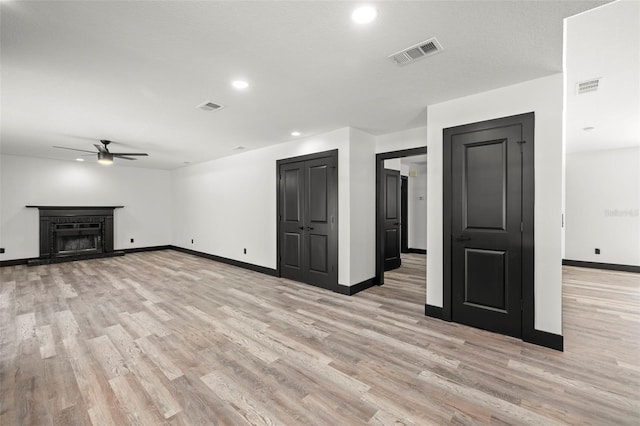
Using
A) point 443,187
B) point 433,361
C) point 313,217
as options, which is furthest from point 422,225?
point 433,361

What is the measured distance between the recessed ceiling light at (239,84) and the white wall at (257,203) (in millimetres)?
1950

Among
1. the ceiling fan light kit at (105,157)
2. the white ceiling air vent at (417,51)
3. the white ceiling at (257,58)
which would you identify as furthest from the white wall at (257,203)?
the ceiling fan light kit at (105,157)

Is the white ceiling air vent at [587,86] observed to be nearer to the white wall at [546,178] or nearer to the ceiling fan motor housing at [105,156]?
the white wall at [546,178]

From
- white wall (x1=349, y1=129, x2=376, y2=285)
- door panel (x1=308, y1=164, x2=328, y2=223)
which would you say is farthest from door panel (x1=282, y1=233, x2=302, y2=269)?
A: white wall (x1=349, y1=129, x2=376, y2=285)

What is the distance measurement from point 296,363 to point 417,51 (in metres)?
2.90

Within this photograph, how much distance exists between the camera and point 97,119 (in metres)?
4.03

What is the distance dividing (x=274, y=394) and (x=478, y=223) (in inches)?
108

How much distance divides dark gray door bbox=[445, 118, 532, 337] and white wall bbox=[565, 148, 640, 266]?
5512mm

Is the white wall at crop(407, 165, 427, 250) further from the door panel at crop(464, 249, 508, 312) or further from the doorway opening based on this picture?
the door panel at crop(464, 249, 508, 312)

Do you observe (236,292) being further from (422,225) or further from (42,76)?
(422,225)

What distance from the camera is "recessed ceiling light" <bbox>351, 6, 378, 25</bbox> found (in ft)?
6.01

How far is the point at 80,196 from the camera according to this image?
305 inches

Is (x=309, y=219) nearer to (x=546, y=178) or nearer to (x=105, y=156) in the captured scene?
(x=546, y=178)

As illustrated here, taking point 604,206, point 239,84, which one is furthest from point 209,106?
point 604,206
